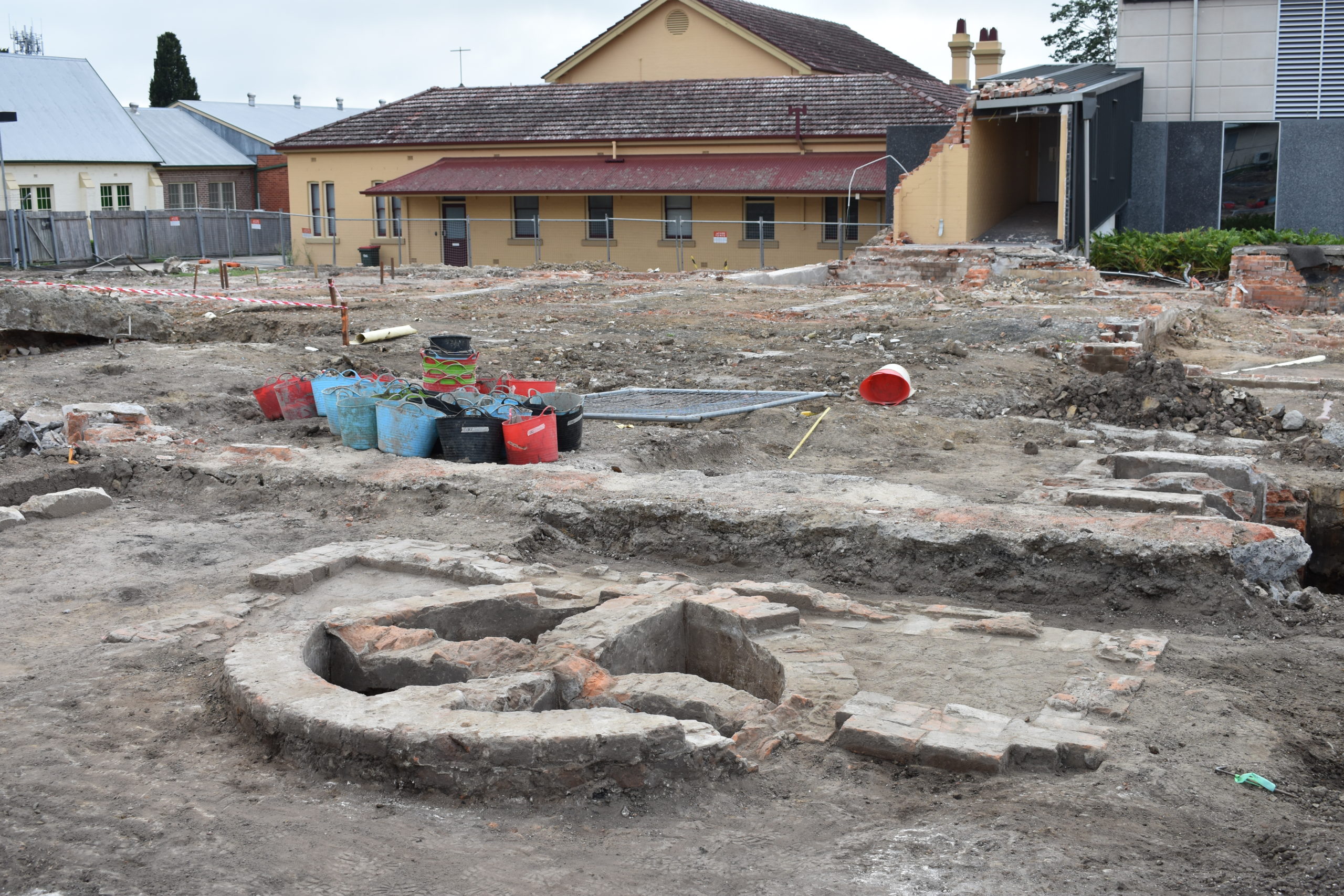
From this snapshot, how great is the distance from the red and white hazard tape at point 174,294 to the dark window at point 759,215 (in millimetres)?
14521

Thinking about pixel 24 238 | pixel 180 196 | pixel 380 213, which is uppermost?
pixel 180 196

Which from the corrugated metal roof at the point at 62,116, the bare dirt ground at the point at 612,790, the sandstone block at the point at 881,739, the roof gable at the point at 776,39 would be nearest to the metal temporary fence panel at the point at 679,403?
the bare dirt ground at the point at 612,790

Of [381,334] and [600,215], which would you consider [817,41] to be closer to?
[600,215]

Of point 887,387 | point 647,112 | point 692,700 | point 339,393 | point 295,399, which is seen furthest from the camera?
point 647,112

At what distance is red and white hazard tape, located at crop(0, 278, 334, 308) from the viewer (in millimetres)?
17312

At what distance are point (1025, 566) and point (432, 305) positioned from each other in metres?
14.5

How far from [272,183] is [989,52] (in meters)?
30.4

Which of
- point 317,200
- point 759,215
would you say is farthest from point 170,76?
point 759,215

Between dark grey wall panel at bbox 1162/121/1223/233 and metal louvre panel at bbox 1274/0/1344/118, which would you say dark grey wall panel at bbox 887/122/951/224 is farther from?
metal louvre panel at bbox 1274/0/1344/118

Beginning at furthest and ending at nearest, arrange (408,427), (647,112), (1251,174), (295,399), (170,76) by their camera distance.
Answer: (170,76) < (647,112) < (1251,174) < (295,399) < (408,427)

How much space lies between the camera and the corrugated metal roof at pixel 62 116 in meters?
40.9

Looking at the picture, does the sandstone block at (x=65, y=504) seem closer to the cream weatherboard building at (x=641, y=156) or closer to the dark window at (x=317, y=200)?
the cream weatherboard building at (x=641, y=156)

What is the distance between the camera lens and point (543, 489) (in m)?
7.97

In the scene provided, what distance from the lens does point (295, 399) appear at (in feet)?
34.6
